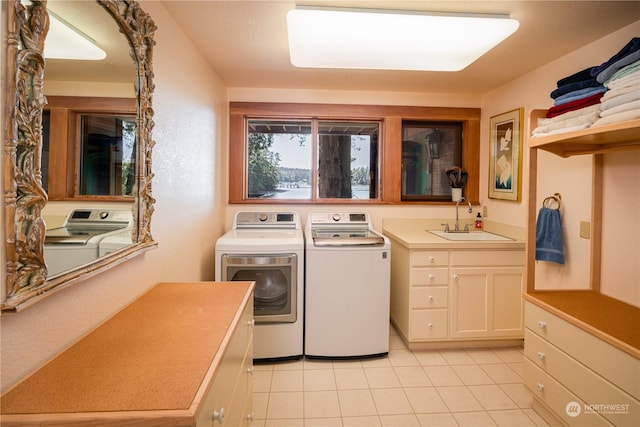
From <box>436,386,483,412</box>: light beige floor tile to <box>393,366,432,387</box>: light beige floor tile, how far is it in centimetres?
12

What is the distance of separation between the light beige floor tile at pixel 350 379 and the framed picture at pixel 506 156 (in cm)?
190

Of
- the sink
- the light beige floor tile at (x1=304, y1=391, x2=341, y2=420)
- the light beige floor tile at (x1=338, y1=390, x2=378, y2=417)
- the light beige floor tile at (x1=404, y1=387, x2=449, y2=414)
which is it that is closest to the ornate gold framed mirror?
the light beige floor tile at (x1=304, y1=391, x2=341, y2=420)

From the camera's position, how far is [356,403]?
2.08m

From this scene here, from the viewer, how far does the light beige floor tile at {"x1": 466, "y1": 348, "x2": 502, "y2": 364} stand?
260cm

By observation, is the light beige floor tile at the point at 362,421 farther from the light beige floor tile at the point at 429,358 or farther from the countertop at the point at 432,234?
the countertop at the point at 432,234

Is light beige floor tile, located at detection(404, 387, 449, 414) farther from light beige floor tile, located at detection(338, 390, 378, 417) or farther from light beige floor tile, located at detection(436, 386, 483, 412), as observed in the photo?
light beige floor tile, located at detection(338, 390, 378, 417)

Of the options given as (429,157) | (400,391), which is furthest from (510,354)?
(429,157)

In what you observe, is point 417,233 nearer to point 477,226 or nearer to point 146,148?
point 477,226

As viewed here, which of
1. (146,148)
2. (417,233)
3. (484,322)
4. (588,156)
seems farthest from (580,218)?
(146,148)

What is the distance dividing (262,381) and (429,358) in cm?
128

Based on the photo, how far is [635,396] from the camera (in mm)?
1346

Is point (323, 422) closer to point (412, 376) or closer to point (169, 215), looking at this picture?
point (412, 376)

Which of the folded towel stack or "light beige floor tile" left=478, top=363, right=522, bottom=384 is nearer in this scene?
the folded towel stack

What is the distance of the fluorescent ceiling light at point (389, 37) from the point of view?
1611mm
